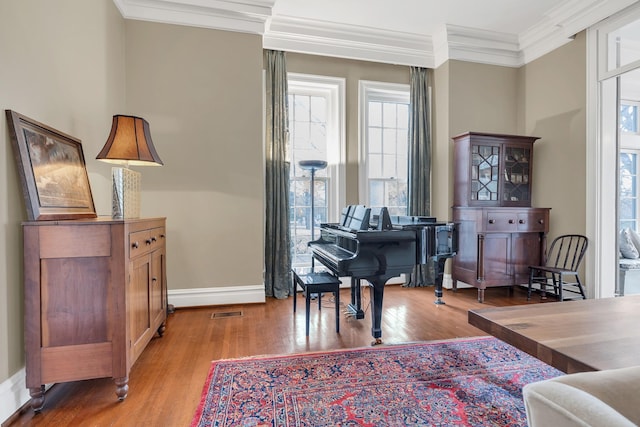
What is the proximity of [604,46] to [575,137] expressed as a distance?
3.24 feet

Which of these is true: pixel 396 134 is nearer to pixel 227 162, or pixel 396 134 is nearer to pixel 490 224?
pixel 490 224

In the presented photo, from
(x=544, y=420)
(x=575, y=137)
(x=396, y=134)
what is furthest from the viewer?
(x=396, y=134)

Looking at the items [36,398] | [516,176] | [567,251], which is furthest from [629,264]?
[36,398]

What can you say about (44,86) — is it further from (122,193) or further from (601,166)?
(601,166)

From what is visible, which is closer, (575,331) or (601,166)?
(575,331)

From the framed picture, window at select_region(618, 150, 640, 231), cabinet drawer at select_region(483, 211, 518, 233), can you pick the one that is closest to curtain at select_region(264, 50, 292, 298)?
the framed picture

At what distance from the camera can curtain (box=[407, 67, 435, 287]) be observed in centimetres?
443

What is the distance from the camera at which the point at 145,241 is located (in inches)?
88.2

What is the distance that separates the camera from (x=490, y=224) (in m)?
3.79

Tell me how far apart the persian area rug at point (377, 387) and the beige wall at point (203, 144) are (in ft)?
5.08

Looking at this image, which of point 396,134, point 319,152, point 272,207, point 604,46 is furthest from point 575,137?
point 272,207

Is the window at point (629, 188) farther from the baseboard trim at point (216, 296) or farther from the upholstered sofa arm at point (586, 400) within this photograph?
the upholstered sofa arm at point (586, 400)

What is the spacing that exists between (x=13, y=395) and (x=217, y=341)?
123 centimetres

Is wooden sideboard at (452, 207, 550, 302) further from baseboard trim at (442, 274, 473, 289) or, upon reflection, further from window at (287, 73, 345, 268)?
window at (287, 73, 345, 268)
